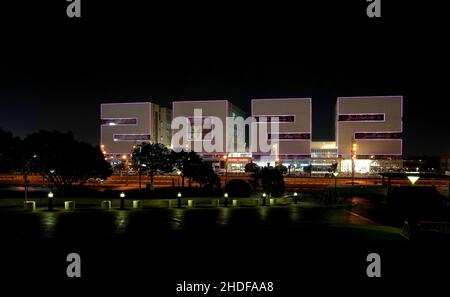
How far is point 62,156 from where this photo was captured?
91.6 feet

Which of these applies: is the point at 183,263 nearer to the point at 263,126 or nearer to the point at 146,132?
the point at 263,126

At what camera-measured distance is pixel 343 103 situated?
84.6m

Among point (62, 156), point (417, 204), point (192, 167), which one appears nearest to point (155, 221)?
point (417, 204)

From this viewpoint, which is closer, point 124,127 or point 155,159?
point 155,159

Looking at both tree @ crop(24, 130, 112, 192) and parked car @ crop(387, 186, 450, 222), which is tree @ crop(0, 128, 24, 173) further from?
parked car @ crop(387, 186, 450, 222)

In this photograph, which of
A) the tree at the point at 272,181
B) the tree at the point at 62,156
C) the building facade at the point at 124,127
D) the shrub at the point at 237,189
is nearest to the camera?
the tree at the point at 62,156

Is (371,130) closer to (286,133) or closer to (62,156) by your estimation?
(286,133)

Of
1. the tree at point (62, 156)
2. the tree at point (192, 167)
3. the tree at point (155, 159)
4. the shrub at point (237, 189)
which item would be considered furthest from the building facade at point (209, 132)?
the tree at point (62, 156)

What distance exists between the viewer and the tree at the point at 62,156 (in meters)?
28.1

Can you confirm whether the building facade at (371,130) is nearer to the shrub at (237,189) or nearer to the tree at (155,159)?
the tree at (155,159)

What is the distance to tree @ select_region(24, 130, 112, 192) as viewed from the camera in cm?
2812

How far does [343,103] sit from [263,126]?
1754cm

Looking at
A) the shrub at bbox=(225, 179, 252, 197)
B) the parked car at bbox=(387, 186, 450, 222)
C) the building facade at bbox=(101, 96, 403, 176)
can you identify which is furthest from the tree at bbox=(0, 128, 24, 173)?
the building facade at bbox=(101, 96, 403, 176)
